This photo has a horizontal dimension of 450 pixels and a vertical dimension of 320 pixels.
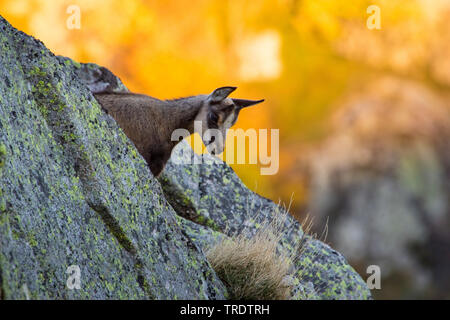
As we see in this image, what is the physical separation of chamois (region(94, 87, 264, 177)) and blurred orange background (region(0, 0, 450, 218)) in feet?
71.9

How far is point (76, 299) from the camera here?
4.81 meters

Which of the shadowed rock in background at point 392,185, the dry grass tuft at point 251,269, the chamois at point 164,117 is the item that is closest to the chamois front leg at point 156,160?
the chamois at point 164,117

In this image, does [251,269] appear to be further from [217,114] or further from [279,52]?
[279,52]

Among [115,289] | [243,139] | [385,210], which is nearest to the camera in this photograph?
[115,289]

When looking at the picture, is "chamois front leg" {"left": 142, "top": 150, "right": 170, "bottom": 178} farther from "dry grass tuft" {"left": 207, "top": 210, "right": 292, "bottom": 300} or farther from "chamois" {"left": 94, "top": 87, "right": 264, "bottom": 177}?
"dry grass tuft" {"left": 207, "top": 210, "right": 292, "bottom": 300}

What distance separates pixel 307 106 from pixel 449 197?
8788mm

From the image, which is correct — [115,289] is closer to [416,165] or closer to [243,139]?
[243,139]

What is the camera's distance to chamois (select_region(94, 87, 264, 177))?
7.97m

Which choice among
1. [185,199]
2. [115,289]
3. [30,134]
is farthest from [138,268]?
[185,199]

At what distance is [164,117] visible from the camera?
8367 millimetres

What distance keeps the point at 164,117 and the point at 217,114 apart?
2.25 ft

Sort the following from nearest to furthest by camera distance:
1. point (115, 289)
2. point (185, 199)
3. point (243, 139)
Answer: point (115, 289), point (185, 199), point (243, 139)

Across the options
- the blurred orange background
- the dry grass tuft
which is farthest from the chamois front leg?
the blurred orange background

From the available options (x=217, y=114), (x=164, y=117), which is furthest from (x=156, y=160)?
(x=217, y=114)
